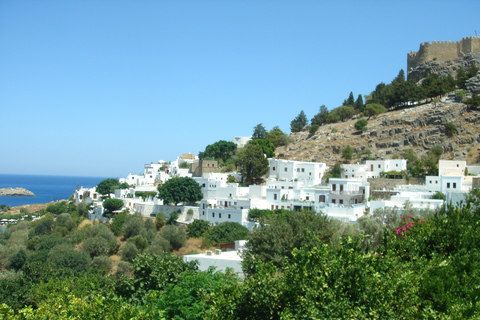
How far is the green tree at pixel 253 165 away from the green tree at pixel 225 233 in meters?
10.0

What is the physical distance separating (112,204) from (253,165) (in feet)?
43.6

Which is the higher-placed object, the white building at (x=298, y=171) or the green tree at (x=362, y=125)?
the green tree at (x=362, y=125)

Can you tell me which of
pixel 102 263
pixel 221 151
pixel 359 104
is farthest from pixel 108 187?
pixel 359 104

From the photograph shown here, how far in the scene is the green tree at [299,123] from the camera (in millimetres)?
66625

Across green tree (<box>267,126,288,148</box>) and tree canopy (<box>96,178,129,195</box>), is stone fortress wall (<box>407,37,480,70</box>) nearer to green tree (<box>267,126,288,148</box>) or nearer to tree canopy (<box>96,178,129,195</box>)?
green tree (<box>267,126,288,148</box>)

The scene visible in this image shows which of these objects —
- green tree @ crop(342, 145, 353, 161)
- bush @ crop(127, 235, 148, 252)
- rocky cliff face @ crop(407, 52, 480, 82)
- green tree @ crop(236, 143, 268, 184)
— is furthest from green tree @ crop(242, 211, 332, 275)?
rocky cliff face @ crop(407, 52, 480, 82)

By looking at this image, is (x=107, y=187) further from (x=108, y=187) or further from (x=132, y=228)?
(x=132, y=228)

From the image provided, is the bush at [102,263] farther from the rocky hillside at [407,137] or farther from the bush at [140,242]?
the rocky hillside at [407,137]

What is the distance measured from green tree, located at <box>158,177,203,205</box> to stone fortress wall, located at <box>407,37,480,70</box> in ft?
133

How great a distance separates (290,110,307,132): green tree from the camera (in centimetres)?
6662

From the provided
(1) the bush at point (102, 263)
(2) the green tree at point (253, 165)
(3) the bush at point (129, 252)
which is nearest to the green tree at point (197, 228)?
(3) the bush at point (129, 252)

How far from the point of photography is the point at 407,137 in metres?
48.6

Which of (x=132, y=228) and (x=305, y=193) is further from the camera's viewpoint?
(x=305, y=193)

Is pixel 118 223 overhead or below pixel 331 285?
below
